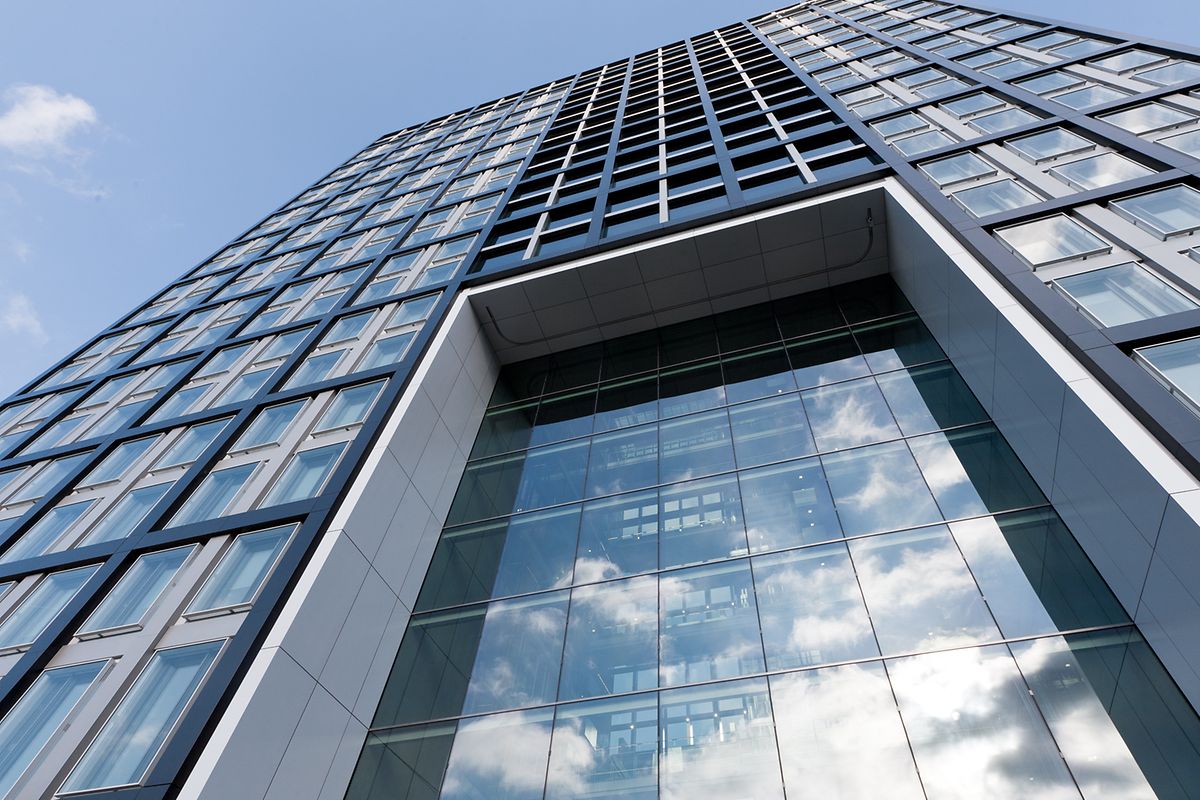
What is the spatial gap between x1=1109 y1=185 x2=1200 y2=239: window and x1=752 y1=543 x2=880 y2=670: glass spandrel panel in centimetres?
835

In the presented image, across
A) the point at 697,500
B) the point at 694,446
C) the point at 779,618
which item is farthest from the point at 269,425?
the point at 779,618

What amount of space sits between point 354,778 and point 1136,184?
1855 centimetres

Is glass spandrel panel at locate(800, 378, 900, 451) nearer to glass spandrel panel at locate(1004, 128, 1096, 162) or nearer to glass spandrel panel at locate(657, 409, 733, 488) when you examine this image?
glass spandrel panel at locate(657, 409, 733, 488)

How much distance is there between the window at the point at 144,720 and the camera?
965cm

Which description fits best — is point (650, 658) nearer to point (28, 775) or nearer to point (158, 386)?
point (28, 775)

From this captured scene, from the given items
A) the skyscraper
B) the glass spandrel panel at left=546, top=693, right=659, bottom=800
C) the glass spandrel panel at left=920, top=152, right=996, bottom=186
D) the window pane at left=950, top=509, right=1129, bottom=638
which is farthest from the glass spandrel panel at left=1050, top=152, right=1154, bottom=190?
the glass spandrel panel at left=546, top=693, right=659, bottom=800

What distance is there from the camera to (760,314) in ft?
67.4

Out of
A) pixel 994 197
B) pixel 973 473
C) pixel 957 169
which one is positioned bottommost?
pixel 973 473

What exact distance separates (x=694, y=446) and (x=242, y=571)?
9.64 meters

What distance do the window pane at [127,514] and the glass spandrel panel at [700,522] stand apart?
1116cm

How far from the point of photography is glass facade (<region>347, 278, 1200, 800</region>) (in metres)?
9.49

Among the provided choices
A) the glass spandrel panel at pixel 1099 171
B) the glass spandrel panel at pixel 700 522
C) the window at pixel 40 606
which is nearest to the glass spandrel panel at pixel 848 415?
the glass spandrel panel at pixel 700 522

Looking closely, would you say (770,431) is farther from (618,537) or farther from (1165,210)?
(1165,210)

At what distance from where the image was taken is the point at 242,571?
12.6 meters
